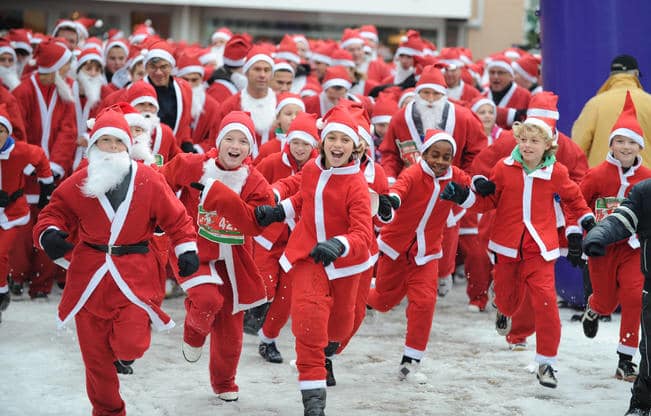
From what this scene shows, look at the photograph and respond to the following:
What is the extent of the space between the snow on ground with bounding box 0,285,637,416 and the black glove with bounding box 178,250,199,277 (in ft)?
3.44

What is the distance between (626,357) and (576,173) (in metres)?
1.71

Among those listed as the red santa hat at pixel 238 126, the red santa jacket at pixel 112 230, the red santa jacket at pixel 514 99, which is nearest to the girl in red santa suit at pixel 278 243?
the red santa hat at pixel 238 126

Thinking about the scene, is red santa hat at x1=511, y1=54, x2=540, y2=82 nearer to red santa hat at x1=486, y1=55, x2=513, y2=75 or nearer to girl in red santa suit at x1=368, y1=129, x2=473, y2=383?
red santa hat at x1=486, y1=55, x2=513, y2=75

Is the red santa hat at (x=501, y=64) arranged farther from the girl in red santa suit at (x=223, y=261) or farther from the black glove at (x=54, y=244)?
the black glove at (x=54, y=244)

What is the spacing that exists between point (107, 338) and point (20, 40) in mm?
8453

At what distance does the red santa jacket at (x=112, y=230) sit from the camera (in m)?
6.29

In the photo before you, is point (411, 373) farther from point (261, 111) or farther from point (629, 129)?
point (261, 111)

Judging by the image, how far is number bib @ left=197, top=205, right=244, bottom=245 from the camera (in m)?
7.13

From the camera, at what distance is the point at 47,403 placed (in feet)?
22.8

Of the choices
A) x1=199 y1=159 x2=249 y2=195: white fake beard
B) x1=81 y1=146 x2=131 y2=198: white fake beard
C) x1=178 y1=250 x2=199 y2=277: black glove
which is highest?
x1=81 y1=146 x2=131 y2=198: white fake beard

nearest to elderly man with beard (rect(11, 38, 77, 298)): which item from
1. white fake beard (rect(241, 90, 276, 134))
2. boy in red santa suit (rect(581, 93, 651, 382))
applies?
white fake beard (rect(241, 90, 276, 134))

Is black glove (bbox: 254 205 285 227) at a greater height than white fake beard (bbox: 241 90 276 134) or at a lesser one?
lesser

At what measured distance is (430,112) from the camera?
32.0 feet

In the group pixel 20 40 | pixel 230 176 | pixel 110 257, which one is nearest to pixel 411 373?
pixel 230 176
